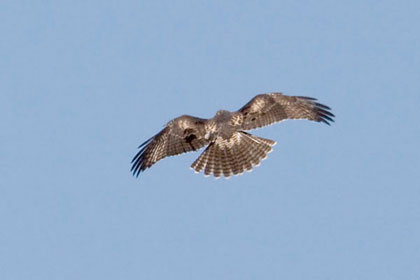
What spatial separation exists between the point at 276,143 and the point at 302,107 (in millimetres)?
958

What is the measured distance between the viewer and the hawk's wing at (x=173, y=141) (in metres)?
19.2

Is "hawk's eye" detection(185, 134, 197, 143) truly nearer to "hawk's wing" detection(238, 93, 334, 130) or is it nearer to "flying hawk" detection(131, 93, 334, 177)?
"flying hawk" detection(131, 93, 334, 177)

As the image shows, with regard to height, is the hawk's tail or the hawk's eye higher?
the hawk's eye

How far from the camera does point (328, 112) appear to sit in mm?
19203

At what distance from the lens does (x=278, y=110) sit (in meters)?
19.2

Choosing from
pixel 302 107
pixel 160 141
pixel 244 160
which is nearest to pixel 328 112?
pixel 302 107

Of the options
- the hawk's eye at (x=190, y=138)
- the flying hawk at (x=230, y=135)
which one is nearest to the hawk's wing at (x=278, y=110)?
the flying hawk at (x=230, y=135)

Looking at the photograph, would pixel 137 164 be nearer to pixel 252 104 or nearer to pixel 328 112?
pixel 252 104

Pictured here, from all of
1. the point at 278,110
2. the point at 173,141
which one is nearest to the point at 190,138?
the point at 173,141

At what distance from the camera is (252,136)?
1958 centimetres

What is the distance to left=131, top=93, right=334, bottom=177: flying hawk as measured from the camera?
19031 mm

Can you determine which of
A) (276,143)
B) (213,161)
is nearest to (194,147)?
(213,161)

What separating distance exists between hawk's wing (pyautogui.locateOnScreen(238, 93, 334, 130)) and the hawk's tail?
0.53 metres

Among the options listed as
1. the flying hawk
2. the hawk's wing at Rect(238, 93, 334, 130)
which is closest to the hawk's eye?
the flying hawk
